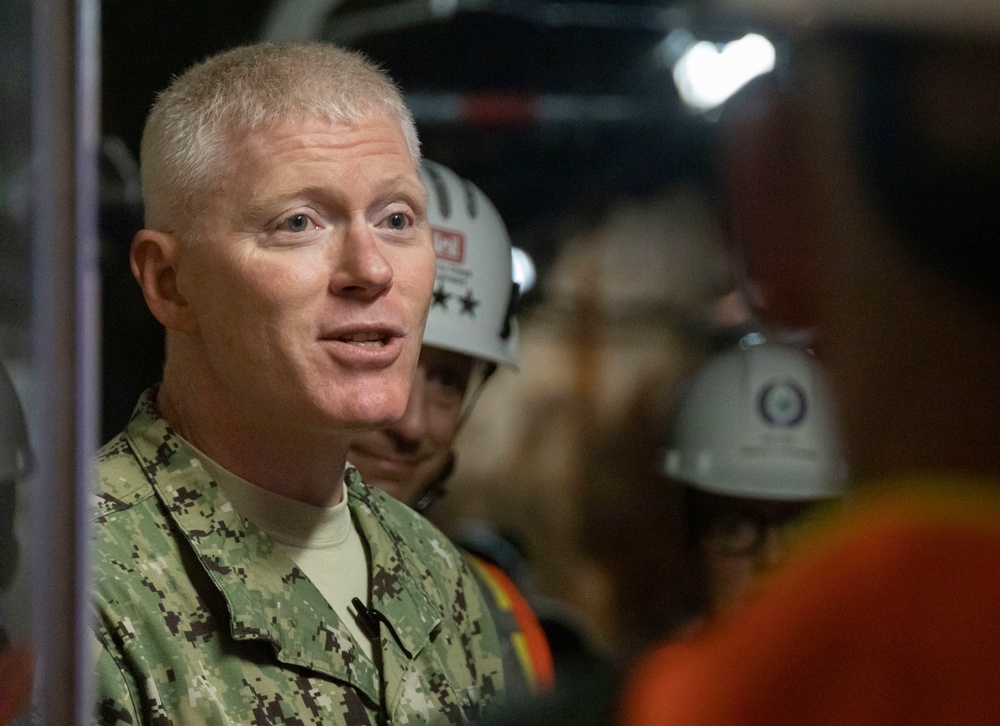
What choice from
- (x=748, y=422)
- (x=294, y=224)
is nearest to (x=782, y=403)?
(x=748, y=422)

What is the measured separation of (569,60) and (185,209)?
3.82 ft

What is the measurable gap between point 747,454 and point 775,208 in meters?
1.44

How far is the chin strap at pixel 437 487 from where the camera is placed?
1.67 m

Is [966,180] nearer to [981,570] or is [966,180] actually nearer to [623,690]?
[981,570]

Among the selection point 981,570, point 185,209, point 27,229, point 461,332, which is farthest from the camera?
point 461,332

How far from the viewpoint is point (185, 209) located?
1.22 metres

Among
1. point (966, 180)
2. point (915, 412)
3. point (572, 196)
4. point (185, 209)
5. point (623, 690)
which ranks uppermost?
point (572, 196)

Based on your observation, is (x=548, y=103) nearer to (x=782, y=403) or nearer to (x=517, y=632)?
(x=782, y=403)

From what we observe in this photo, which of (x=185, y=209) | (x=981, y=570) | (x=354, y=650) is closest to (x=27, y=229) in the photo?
(x=185, y=209)

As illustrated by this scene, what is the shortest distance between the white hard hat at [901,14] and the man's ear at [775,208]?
4 centimetres

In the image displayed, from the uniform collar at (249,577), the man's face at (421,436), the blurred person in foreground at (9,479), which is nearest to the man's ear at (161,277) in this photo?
the uniform collar at (249,577)

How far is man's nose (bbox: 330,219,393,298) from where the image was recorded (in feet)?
3.92

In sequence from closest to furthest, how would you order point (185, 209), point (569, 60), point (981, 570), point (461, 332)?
1. point (981, 570)
2. point (185, 209)
3. point (461, 332)
4. point (569, 60)

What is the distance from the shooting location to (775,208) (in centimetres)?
64
